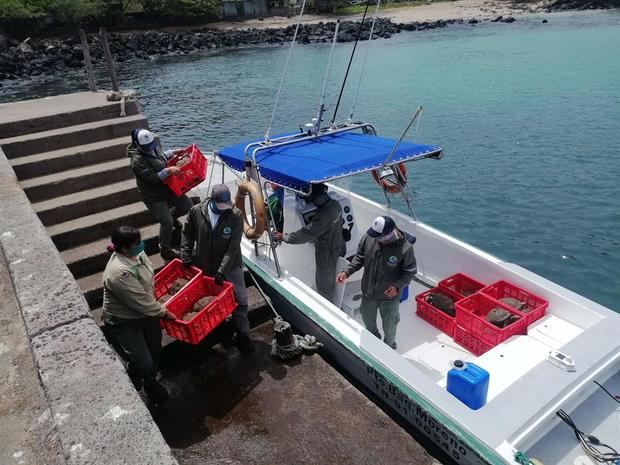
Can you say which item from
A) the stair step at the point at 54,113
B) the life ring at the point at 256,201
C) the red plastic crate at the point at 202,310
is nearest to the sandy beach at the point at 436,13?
the stair step at the point at 54,113

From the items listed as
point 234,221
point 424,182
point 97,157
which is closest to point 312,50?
point 424,182

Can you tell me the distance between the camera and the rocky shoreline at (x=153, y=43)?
38188mm

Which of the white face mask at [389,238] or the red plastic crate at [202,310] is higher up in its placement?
the white face mask at [389,238]

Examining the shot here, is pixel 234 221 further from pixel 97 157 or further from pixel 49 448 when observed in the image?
pixel 97 157

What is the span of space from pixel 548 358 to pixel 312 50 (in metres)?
41.8

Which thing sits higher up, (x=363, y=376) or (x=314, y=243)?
(x=314, y=243)

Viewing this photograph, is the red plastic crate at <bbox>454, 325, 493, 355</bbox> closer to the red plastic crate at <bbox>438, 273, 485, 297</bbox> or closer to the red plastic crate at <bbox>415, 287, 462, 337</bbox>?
the red plastic crate at <bbox>415, 287, 462, 337</bbox>

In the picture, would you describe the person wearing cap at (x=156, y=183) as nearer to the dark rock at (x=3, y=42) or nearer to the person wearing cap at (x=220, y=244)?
the person wearing cap at (x=220, y=244)

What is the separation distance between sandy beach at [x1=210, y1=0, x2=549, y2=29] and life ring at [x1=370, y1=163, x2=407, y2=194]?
180 ft

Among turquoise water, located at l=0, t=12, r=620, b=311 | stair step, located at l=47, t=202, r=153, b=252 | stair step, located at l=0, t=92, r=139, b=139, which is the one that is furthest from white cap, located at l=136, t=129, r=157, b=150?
turquoise water, located at l=0, t=12, r=620, b=311

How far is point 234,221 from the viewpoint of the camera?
5238 millimetres

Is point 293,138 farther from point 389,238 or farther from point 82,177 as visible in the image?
point 82,177

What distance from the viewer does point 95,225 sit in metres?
6.94

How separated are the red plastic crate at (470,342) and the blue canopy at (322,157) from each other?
220 centimetres
